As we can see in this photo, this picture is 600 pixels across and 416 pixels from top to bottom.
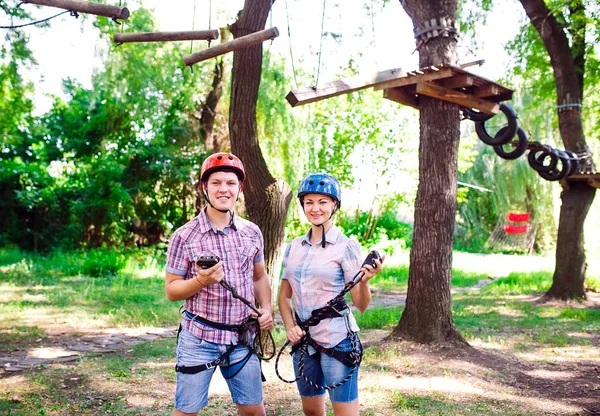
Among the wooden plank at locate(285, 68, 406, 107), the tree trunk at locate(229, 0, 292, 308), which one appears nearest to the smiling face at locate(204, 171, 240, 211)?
the wooden plank at locate(285, 68, 406, 107)

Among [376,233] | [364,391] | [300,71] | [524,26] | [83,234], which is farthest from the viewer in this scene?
[376,233]

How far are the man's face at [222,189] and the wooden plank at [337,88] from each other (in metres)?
2.55

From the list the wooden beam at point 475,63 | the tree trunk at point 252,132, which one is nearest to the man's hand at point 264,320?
the tree trunk at point 252,132

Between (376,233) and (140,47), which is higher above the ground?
(140,47)

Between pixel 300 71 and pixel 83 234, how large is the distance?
739 centimetres

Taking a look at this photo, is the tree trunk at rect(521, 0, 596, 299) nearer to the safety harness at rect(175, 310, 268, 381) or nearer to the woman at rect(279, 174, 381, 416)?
the woman at rect(279, 174, 381, 416)

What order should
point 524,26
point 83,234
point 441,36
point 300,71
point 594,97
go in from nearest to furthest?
point 441,36, point 524,26, point 594,97, point 300,71, point 83,234

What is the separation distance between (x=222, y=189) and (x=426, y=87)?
3958 mm

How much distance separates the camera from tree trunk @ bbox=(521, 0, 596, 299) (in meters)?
10.8

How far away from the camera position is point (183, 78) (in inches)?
618

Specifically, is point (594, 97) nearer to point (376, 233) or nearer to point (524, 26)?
point (524, 26)

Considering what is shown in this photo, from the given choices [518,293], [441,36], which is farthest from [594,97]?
[441,36]

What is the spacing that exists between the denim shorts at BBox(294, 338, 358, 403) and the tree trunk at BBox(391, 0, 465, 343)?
3.70m

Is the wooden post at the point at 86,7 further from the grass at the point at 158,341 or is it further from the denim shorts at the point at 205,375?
the grass at the point at 158,341
